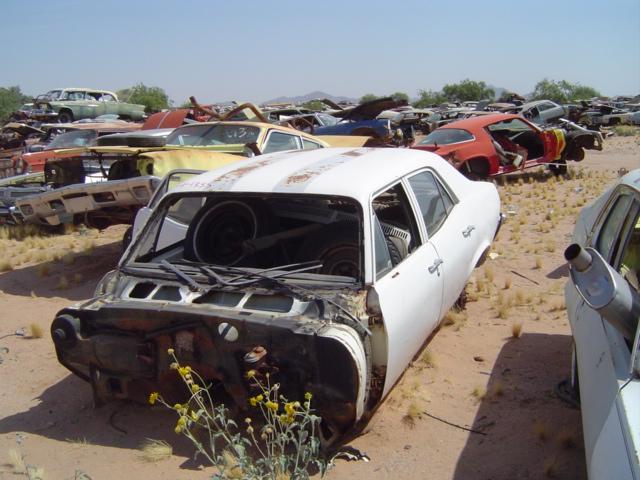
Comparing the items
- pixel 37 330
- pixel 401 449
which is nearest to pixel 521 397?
pixel 401 449

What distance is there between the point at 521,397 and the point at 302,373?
1732mm

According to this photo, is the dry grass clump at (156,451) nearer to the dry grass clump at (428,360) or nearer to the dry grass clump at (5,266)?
the dry grass clump at (428,360)

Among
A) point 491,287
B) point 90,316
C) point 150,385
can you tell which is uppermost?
point 90,316

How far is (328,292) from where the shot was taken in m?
3.54

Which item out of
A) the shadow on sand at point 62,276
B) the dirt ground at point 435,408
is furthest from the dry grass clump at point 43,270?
the dirt ground at point 435,408

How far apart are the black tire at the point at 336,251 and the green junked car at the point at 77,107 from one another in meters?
24.9

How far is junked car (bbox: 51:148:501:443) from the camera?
328 cm

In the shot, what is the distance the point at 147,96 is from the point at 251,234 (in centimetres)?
4895

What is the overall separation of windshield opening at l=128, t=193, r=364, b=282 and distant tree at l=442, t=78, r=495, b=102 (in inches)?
2483

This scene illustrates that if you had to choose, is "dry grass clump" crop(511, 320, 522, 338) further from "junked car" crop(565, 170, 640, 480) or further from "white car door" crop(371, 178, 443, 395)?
"junked car" crop(565, 170, 640, 480)

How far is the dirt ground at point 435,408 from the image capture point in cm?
343

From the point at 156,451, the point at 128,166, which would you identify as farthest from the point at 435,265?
the point at 128,166

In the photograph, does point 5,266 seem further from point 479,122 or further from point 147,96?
point 147,96

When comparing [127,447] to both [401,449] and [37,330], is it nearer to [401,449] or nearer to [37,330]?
[401,449]
